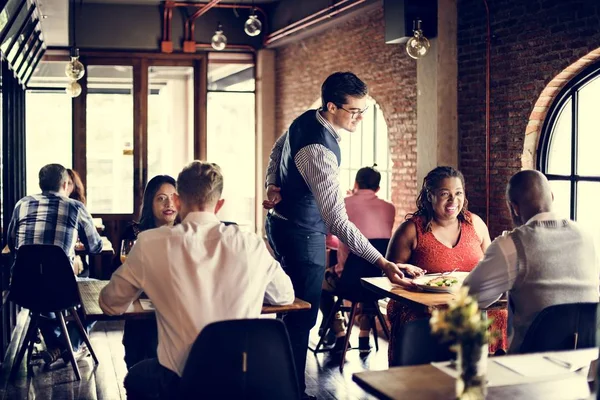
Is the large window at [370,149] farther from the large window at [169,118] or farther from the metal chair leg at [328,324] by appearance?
the large window at [169,118]

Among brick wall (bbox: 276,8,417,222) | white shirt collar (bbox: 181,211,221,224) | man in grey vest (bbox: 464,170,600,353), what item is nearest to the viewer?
white shirt collar (bbox: 181,211,221,224)

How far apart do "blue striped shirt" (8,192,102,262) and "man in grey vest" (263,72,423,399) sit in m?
2.12

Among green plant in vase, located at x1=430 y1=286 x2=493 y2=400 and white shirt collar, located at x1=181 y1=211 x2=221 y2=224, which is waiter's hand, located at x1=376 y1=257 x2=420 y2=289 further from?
green plant in vase, located at x1=430 y1=286 x2=493 y2=400

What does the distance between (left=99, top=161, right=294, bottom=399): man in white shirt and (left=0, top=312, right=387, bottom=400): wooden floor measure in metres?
2.66

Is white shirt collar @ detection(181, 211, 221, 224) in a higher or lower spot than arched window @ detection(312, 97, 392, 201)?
lower

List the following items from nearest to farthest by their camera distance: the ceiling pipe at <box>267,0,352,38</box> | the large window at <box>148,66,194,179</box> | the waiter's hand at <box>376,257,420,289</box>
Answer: the waiter's hand at <box>376,257,420,289</box>, the ceiling pipe at <box>267,0,352,38</box>, the large window at <box>148,66,194,179</box>

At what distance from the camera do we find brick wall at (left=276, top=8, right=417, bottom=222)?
7.66 metres

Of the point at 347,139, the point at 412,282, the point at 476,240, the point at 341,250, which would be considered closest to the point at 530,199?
the point at 412,282

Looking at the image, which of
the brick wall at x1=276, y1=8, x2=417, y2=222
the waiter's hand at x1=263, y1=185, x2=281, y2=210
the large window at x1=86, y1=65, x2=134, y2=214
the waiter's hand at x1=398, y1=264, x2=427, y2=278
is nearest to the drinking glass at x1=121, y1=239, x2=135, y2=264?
the waiter's hand at x1=263, y1=185, x2=281, y2=210

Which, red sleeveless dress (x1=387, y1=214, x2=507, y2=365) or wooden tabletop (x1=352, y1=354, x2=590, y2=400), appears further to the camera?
red sleeveless dress (x1=387, y1=214, x2=507, y2=365)

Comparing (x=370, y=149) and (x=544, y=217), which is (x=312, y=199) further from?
(x=370, y=149)

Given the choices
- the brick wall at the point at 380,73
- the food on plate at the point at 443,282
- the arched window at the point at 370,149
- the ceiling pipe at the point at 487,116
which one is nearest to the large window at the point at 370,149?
the arched window at the point at 370,149

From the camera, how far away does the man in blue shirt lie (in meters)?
6.14

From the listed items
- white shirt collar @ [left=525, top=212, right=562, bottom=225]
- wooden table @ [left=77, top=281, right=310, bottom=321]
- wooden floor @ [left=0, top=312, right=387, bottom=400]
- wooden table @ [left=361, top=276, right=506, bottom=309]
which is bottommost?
wooden floor @ [left=0, top=312, right=387, bottom=400]
